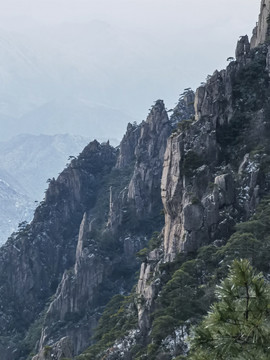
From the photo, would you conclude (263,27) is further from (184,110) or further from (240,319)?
(240,319)

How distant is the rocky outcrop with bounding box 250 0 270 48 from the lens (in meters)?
80.5

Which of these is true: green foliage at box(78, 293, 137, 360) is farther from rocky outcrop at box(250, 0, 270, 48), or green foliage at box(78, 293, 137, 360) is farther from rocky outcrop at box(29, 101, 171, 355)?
rocky outcrop at box(250, 0, 270, 48)

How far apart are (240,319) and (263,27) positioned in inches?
2788

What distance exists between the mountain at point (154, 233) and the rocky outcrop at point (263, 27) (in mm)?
214

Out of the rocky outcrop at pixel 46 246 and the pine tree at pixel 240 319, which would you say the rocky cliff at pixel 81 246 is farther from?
the pine tree at pixel 240 319

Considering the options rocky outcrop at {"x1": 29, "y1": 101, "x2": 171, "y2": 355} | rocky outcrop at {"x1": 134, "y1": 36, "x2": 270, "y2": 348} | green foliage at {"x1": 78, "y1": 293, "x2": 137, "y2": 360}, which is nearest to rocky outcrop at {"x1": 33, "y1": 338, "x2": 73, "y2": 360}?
green foliage at {"x1": 78, "y1": 293, "x2": 137, "y2": 360}

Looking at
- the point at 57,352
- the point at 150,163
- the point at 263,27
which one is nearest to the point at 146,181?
the point at 150,163

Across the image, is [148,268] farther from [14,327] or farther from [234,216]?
[14,327]

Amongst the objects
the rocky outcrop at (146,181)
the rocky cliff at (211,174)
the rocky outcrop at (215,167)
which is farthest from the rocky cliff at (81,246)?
the rocky outcrop at (215,167)

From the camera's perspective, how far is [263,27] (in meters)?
81.7

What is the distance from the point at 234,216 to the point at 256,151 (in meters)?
7.39

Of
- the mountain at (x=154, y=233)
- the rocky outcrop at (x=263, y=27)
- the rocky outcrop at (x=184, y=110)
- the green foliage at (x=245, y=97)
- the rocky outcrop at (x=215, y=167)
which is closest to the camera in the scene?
the mountain at (x=154, y=233)

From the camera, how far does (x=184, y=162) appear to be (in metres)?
67.4

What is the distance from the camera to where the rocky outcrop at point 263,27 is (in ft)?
264
